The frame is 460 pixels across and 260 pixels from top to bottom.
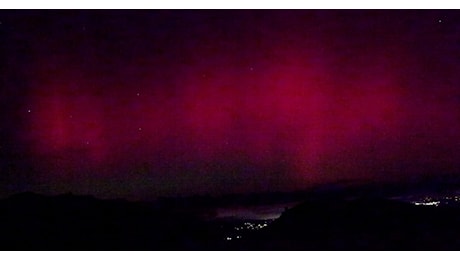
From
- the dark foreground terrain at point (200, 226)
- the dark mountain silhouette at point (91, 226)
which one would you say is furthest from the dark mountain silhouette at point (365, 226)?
the dark mountain silhouette at point (91, 226)

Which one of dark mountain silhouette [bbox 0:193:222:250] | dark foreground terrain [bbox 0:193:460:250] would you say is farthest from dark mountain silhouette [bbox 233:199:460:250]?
dark mountain silhouette [bbox 0:193:222:250]

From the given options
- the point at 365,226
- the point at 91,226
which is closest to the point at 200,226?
the point at 91,226

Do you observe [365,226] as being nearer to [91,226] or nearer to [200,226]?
[200,226]

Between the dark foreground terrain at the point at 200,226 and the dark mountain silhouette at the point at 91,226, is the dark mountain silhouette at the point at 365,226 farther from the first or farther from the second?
the dark mountain silhouette at the point at 91,226

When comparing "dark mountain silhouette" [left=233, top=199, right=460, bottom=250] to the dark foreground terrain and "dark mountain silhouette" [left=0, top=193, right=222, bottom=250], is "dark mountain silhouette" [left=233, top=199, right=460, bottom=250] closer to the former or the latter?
the dark foreground terrain
